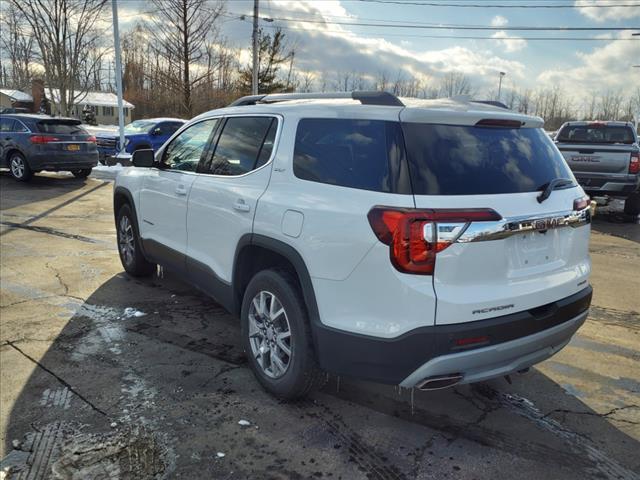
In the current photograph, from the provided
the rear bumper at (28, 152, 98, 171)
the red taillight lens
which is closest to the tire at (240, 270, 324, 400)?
the red taillight lens

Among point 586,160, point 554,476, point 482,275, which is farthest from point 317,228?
point 586,160

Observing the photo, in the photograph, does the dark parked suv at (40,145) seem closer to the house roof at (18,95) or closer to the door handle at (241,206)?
the door handle at (241,206)

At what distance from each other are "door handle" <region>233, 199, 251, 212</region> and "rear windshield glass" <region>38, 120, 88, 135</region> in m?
11.6

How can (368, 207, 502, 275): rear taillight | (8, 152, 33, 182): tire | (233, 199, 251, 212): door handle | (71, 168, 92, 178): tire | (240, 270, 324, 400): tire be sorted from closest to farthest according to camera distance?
(368, 207, 502, 275): rear taillight < (240, 270, 324, 400): tire < (233, 199, 251, 212): door handle < (8, 152, 33, 182): tire < (71, 168, 92, 178): tire

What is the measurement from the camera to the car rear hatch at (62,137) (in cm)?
1278

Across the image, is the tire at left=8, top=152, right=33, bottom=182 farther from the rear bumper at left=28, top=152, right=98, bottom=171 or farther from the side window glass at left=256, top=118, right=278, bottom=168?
the side window glass at left=256, top=118, right=278, bottom=168

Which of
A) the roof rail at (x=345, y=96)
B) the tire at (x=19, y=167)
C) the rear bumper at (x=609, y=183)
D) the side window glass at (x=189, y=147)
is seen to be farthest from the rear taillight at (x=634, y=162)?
the tire at (x=19, y=167)

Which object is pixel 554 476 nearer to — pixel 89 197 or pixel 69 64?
pixel 89 197

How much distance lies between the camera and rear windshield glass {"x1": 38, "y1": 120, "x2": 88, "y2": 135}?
1291cm

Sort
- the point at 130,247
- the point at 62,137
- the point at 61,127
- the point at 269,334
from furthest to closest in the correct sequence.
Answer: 1. the point at 61,127
2. the point at 62,137
3. the point at 130,247
4. the point at 269,334

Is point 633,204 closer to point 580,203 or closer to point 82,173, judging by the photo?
point 580,203

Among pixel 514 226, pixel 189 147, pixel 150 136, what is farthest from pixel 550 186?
pixel 150 136

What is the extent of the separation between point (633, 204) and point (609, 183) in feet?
5.30

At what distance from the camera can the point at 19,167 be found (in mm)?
13234
